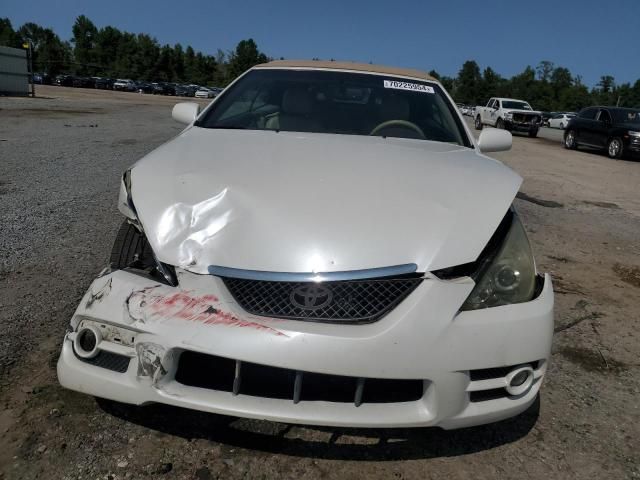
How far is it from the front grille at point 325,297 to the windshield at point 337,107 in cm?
140

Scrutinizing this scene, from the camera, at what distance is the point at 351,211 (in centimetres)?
181

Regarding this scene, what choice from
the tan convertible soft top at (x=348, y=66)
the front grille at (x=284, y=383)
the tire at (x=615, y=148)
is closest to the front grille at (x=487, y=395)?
the front grille at (x=284, y=383)

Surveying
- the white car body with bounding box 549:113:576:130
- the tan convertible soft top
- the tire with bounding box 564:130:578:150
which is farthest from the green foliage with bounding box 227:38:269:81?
the tan convertible soft top

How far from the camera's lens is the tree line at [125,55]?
253ft

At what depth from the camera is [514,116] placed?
23.4m

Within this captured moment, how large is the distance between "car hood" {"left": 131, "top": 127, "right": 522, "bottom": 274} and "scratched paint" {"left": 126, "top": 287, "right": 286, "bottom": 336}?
12cm

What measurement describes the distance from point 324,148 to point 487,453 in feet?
4.73

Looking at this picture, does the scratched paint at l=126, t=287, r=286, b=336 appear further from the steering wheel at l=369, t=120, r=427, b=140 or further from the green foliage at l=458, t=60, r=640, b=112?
the green foliage at l=458, t=60, r=640, b=112

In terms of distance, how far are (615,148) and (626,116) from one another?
1122 millimetres

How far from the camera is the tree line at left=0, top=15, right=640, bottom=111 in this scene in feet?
246

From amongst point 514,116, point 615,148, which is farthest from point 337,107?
point 514,116

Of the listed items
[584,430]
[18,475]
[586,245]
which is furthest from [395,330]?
[586,245]

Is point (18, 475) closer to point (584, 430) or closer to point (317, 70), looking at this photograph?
point (584, 430)

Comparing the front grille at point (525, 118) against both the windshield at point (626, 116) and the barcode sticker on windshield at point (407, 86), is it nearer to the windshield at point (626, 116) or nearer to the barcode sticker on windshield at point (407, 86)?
the windshield at point (626, 116)
